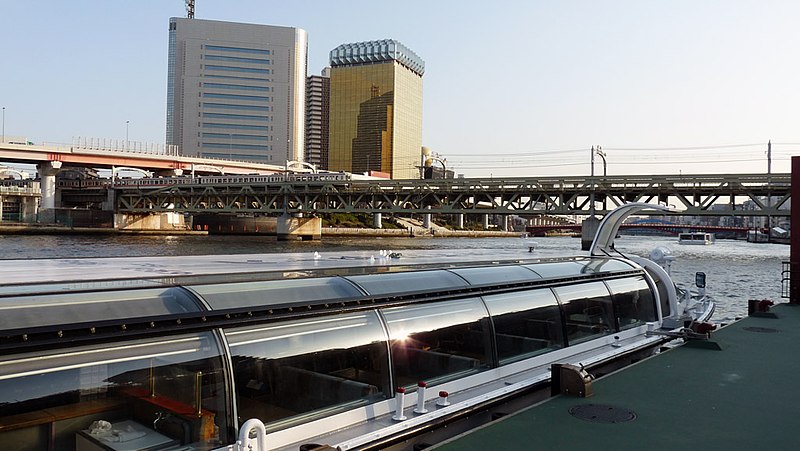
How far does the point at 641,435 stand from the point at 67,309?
511 cm

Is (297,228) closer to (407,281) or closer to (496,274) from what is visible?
(496,274)

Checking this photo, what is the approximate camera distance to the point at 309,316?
5.30 metres

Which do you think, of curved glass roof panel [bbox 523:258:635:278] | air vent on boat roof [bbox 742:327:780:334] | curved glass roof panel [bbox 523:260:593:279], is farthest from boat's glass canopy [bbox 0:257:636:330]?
air vent on boat roof [bbox 742:327:780:334]

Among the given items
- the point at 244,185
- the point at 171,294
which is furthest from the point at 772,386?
the point at 244,185

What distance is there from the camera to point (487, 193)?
63.7m

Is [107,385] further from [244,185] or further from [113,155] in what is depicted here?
[113,155]

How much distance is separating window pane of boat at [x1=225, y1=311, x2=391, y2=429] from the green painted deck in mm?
987

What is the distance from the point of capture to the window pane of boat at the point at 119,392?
3770mm

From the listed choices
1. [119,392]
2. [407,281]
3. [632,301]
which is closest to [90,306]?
[119,392]

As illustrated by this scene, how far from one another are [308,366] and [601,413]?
3291 mm

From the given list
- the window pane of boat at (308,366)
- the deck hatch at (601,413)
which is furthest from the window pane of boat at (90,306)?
the deck hatch at (601,413)

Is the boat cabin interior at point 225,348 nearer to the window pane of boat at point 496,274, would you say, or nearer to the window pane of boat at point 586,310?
the window pane of boat at point 496,274

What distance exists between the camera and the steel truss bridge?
5431 centimetres

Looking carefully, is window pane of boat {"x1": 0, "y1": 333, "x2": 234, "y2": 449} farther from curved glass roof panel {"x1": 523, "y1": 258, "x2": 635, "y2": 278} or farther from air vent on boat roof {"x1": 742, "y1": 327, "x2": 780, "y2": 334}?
air vent on boat roof {"x1": 742, "y1": 327, "x2": 780, "y2": 334}
